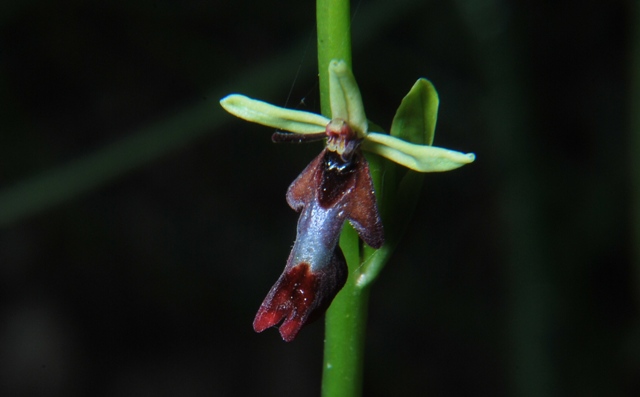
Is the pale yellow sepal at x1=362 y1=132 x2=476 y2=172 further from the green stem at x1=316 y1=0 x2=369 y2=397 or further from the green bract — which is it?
the green stem at x1=316 y1=0 x2=369 y2=397

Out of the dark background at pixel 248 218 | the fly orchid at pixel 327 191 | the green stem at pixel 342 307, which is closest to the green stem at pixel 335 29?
the green stem at pixel 342 307

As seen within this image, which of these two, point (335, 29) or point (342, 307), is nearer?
point (335, 29)

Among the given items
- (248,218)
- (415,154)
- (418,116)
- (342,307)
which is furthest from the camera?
(248,218)

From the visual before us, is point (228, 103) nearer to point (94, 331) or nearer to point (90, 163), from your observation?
point (90, 163)

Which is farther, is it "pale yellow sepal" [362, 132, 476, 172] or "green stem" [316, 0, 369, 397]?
"green stem" [316, 0, 369, 397]

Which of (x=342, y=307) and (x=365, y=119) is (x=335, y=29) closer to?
(x=365, y=119)

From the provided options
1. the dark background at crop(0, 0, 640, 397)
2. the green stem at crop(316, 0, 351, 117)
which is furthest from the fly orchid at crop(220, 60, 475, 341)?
the dark background at crop(0, 0, 640, 397)

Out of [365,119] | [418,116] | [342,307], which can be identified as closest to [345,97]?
[365,119]
